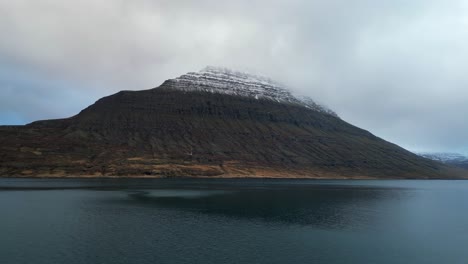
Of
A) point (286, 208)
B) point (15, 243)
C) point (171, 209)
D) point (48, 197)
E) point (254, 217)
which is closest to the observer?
point (15, 243)

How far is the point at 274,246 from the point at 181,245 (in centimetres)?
1697

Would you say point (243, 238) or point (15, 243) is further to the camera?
point (243, 238)

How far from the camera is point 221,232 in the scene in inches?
3228

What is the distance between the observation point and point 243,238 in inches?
3017

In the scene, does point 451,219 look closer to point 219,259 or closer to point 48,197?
point 219,259

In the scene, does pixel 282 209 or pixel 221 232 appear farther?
pixel 282 209

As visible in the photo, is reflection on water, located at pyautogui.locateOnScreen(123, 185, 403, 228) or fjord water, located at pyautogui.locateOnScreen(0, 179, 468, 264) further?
reflection on water, located at pyautogui.locateOnScreen(123, 185, 403, 228)

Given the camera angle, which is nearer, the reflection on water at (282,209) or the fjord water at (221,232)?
the fjord water at (221,232)

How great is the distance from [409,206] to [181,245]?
10351 cm

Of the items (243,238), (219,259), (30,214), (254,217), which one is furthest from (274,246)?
(30,214)

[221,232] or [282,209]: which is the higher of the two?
[282,209]

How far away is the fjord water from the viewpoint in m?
Answer: 63.3

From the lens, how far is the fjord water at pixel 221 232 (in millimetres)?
63344

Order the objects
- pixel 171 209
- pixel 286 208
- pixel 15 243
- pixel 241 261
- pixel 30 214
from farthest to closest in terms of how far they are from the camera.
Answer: pixel 286 208, pixel 171 209, pixel 30 214, pixel 15 243, pixel 241 261
